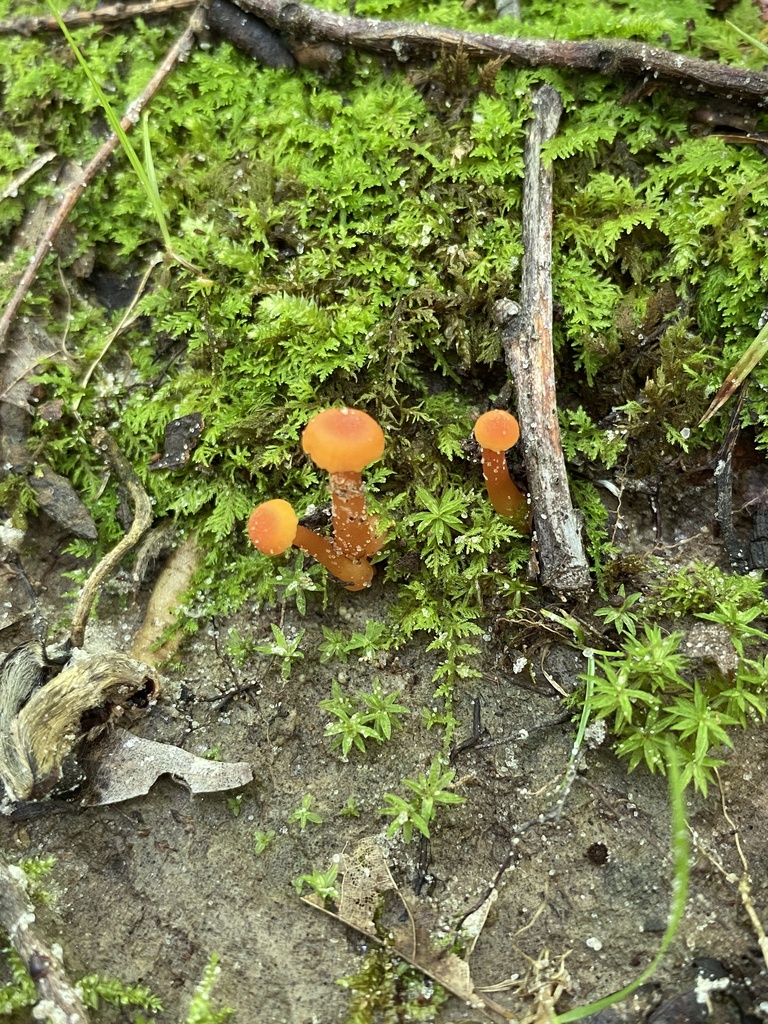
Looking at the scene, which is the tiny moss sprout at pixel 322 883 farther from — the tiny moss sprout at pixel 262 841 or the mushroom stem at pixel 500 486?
the mushroom stem at pixel 500 486

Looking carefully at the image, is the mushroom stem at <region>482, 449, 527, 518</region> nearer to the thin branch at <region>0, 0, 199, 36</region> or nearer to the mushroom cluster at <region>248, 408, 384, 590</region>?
the mushroom cluster at <region>248, 408, 384, 590</region>

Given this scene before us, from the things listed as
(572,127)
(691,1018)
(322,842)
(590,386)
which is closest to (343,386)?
(590,386)

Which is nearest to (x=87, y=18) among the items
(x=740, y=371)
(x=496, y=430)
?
(x=496, y=430)

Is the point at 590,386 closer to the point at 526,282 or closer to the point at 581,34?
the point at 526,282

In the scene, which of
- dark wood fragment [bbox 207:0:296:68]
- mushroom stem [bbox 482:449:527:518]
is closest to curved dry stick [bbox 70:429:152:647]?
mushroom stem [bbox 482:449:527:518]

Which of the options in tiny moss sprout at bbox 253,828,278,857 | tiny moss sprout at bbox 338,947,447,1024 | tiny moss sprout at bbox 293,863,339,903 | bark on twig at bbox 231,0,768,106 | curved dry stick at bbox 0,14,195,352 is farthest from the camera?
curved dry stick at bbox 0,14,195,352

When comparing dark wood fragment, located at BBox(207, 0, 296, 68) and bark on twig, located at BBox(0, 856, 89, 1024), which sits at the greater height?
dark wood fragment, located at BBox(207, 0, 296, 68)

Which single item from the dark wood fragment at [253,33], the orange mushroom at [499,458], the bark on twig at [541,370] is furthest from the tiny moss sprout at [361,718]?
the dark wood fragment at [253,33]
